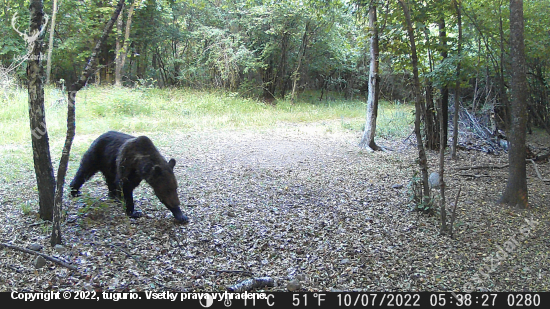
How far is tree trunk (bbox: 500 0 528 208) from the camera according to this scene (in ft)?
17.8

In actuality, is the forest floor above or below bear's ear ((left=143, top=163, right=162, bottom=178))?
A: below

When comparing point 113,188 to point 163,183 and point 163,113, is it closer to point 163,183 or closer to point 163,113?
point 163,183

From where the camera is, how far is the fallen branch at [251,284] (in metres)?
3.44

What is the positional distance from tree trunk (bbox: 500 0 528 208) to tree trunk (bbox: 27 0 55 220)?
5.98 metres

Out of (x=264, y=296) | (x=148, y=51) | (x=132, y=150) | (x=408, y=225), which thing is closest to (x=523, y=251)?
(x=408, y=225)

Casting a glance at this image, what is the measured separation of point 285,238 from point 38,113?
297 centimetres

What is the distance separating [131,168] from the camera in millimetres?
4738

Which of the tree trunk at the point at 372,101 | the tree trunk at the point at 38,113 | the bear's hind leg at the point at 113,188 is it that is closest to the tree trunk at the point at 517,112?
the tree trunk at the point at 372,101

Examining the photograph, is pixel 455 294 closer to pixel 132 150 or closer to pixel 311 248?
pixel 311 248

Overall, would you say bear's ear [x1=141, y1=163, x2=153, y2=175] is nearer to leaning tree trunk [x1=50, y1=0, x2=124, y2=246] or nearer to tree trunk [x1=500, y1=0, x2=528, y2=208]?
leaning tree trunk [x1=50, y1=0, x2=124, y2=246]

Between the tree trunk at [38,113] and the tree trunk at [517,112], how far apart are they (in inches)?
235

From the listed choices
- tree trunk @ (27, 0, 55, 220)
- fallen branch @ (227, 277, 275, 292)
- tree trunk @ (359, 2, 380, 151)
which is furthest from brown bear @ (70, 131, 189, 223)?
tree trunk @ (359, 2, 380, 151)

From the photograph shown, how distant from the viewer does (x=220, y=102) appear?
54.8 ft

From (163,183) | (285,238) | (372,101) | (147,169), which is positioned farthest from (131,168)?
(372,101)
